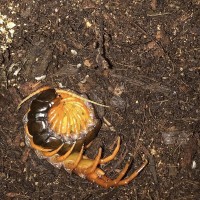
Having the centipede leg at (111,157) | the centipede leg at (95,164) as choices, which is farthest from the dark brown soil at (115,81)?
the centipede leg at (95,164)

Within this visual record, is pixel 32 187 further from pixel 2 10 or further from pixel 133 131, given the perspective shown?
pixel 2 10

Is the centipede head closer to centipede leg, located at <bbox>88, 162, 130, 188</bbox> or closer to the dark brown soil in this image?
the dark brown soil

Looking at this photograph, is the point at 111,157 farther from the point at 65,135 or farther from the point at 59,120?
the point at 59,120

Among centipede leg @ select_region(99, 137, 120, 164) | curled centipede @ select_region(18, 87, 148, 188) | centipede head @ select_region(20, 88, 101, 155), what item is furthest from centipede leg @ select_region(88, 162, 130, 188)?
A: centipede head @ select_region(20, 88, 101, 155)

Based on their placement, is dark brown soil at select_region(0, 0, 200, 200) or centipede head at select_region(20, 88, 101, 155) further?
dark brown soil at select_region(0, 0, 200, 200)

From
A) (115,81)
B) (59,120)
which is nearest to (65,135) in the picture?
(59,120)

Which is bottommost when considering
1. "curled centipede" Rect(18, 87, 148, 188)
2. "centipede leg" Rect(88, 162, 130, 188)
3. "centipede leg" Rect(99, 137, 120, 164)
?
"centipede leg" Rect(88, 162, 130, 188)

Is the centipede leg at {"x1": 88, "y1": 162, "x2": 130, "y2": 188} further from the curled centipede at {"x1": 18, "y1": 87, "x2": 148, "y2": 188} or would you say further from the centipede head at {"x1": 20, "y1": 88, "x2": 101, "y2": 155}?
the centipede head at {"x1": 20, "y1": 88, "x2": 101, "y2": 155}

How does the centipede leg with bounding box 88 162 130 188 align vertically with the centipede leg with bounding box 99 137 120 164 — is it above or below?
below
